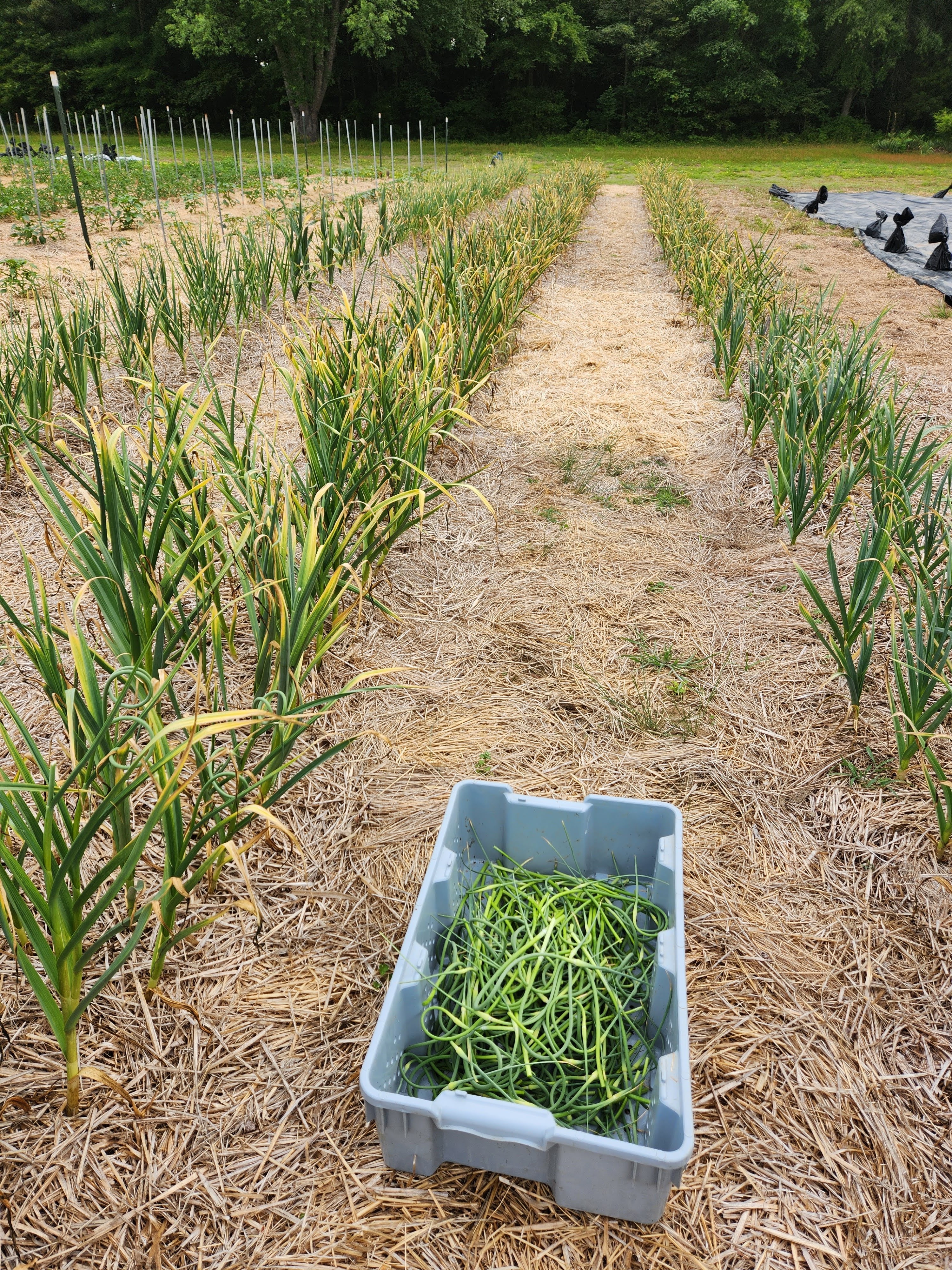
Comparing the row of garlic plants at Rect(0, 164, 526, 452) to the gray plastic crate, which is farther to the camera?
the row of garlic plants at Rect(0, 164, 526, 452)

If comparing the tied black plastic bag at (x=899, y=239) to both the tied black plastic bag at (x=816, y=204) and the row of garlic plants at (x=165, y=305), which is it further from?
the row of garlic plants at (x=165, y=305)

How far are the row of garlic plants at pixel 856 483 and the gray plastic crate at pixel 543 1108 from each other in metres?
0.52

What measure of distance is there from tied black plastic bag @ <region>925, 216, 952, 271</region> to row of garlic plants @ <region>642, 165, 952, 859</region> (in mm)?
2659

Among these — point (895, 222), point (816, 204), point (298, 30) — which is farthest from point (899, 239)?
point (298, 30)

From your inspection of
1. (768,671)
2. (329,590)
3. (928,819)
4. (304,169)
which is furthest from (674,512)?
(304,169)

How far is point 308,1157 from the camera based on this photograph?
101 cm

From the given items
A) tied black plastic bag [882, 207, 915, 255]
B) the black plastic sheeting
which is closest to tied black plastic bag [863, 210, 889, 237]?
the black plastic sheeting

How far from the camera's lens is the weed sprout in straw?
101 centimetres

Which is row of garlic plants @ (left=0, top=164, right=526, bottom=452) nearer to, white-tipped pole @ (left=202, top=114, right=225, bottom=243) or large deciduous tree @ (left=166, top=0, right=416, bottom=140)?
white-tipped pole @ (left=202, top=114, right=225, bottom=243)

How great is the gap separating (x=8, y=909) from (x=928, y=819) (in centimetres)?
149

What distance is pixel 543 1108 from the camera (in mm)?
954

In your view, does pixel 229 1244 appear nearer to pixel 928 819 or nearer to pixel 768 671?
pixel 928 819

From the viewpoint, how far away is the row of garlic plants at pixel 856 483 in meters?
1.47

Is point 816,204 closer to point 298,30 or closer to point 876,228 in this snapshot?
point 876,228
